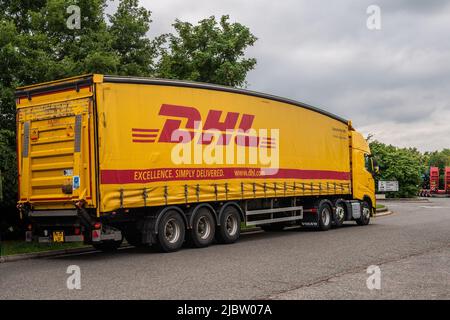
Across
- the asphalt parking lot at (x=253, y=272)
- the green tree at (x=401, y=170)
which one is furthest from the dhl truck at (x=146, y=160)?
the green tree at (x=401, y=170)

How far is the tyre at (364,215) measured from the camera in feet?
70.6

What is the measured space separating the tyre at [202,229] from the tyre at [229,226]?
25cm

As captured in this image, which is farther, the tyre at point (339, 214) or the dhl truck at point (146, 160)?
the tyre at point (339, 214)

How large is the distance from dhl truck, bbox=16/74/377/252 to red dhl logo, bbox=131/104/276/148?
0.08ft

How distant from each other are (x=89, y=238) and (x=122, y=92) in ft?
10.1

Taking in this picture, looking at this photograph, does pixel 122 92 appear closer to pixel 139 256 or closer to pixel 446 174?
Answer: pixel 139 256

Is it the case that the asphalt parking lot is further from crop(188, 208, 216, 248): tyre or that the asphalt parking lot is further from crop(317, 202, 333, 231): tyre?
crop(317, 202, 333, 231): tyre

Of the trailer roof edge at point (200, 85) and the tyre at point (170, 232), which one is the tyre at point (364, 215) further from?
the tyre at point (170, 232)

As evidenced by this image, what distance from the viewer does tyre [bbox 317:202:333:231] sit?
19.0 meters

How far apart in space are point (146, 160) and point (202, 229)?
256cm

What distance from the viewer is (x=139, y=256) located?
41.5ft

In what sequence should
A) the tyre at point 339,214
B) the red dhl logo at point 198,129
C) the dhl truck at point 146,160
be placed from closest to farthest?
the dhl truck at point 146,160 → the red dhl logo at point 198,129 → the tyre at point 339,214

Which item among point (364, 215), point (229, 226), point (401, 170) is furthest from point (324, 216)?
point (401, 170)
